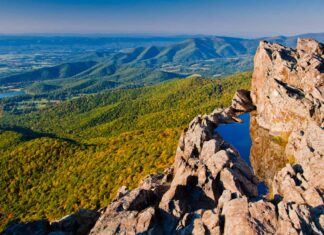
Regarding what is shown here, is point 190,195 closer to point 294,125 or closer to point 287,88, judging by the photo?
point 294,125

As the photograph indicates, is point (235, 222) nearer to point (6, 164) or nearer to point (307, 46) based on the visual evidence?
point (307, 46)

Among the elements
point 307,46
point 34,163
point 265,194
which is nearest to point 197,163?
point 265,194

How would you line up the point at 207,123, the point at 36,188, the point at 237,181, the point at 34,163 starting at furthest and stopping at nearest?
1. the point at 34,163
2. the point at 36,188
3. the point at 207,123
4. the point at 237,181

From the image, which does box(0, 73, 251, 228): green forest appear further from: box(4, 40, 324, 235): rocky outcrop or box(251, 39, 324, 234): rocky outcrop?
box(251, 39, 324, 234): rocky outcrop

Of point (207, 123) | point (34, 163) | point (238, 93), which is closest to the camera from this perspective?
point (207, 123)

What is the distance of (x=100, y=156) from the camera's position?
236ft

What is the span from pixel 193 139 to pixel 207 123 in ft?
15.9

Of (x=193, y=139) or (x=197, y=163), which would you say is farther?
(x=193, y=139)

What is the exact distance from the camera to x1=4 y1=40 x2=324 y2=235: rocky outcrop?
18.9 meters

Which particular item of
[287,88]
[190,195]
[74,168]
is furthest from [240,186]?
[74,168]

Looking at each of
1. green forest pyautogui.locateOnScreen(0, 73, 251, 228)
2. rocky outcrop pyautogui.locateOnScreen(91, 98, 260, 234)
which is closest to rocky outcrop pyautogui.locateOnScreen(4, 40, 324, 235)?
rocky outcrop pyautogui.locateOnScreen(91, 98, 260, 234)

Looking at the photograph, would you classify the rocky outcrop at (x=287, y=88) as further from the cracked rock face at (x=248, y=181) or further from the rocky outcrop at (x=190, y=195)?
the rocky outcrop at (x=190, y=195)

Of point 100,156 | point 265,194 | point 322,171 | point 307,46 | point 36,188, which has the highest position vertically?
point 307,46

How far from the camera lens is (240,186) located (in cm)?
2439
